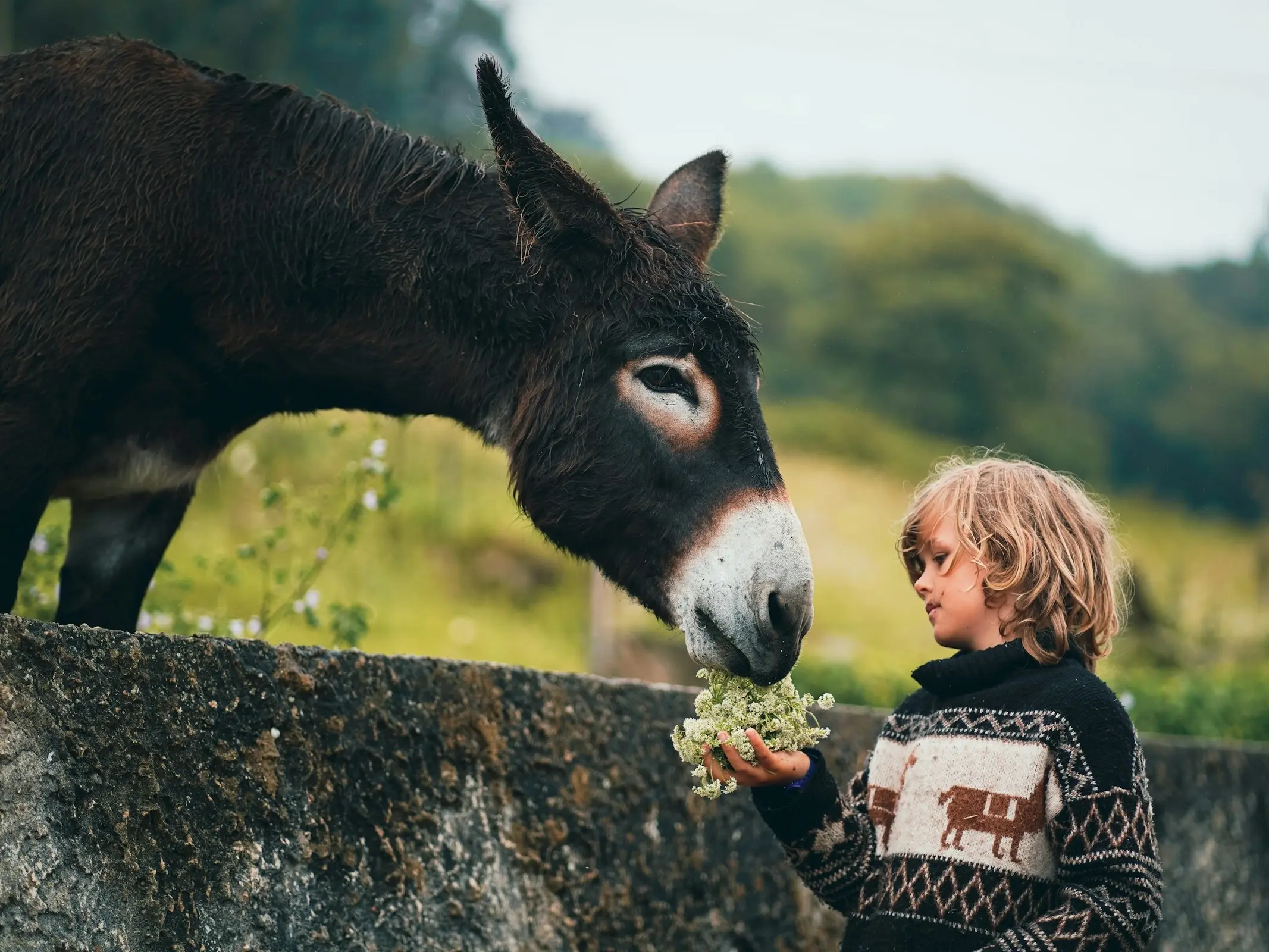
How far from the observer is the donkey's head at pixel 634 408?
101 inches

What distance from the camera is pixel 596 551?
2.83 m

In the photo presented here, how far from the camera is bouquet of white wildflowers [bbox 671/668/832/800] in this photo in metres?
2.17

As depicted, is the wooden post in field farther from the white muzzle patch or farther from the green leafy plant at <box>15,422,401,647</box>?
the white muzzle patch

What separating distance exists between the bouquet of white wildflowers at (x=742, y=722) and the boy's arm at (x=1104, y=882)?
0.46 meters

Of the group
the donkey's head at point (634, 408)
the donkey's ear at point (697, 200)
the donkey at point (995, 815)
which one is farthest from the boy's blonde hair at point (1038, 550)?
the donkey's ear at point (697, 200)

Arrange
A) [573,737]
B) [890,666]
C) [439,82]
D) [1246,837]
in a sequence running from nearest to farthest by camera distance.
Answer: [573,737] < [1246,837] < [890,666] < [439,82]

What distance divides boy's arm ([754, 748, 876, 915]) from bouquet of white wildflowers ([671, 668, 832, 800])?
0.06 m

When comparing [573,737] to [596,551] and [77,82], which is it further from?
[77,82]

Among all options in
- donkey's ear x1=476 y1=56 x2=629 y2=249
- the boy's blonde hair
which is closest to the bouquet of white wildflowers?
the boy's blonde hair

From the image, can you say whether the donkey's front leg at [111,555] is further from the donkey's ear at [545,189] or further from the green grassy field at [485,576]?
the donkey's ear at [545,189]

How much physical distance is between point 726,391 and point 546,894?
3.90 feet

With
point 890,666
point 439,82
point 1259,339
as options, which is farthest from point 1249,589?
point 1259,339

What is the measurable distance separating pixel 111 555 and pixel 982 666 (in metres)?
2.18

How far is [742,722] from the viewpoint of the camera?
7.34ft
